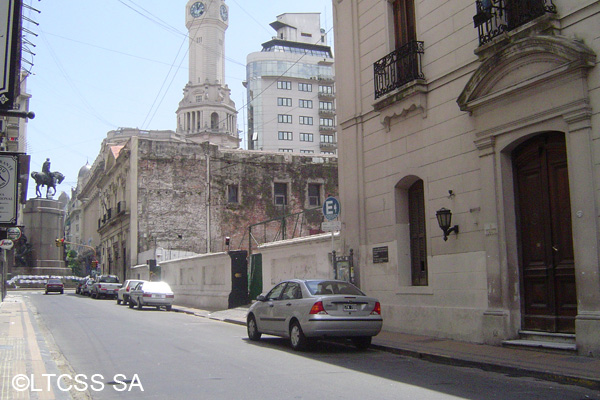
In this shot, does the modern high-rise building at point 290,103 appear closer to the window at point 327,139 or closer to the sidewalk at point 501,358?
the window at point 327,139

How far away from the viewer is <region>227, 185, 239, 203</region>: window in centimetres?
4466

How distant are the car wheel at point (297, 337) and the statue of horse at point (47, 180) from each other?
52198 mm

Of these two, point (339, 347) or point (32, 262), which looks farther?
point (32, 262)

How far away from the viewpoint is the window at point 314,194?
45.7 m

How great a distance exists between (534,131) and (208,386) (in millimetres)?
7743

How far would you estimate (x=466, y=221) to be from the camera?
523 inches

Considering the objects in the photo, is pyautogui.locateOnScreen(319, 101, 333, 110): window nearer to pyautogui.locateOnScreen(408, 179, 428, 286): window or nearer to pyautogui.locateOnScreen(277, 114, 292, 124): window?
pyautogui.locateOnScreen(277, 114, 292, 124): window

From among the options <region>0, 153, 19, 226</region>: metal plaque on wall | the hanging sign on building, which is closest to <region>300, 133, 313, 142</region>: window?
<region>0, 153, 19, 226</region>: metal plaque on wall

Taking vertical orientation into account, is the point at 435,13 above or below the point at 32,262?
above

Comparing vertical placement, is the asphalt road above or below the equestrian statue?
below

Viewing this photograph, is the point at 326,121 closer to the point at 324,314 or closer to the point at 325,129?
the point at 325,129

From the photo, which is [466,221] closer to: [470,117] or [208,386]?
[470,117]

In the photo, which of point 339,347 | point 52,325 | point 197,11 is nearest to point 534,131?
point 339,347

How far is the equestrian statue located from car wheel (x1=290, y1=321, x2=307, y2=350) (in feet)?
171
